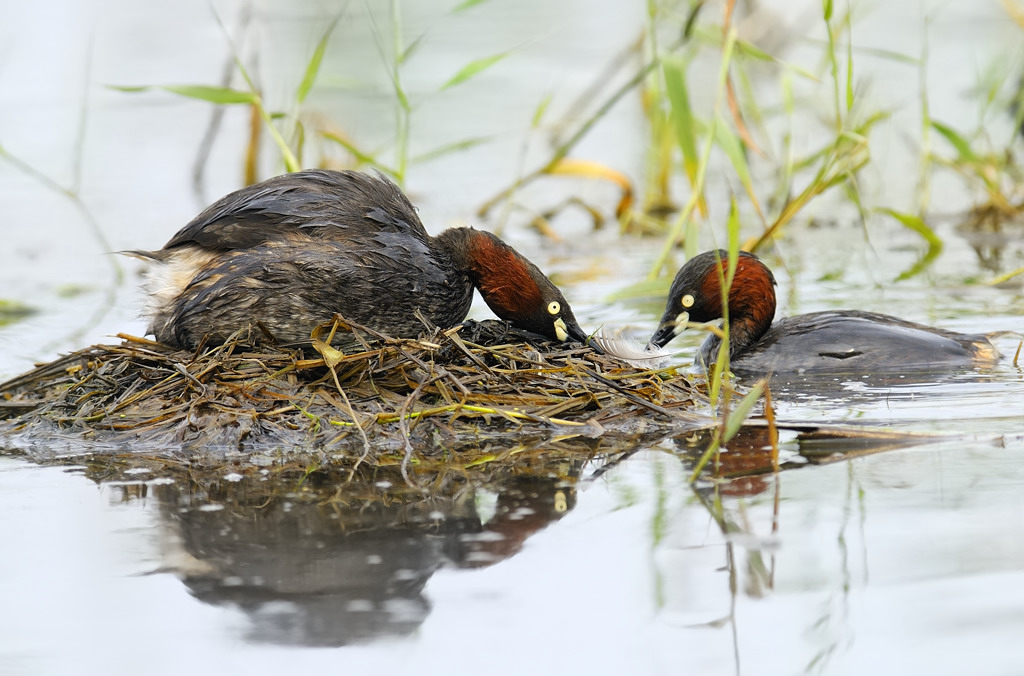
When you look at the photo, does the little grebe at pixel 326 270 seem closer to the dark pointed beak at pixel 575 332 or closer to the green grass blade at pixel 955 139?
the dark pointed beak at pixel 575 332

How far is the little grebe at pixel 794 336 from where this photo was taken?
203 inches

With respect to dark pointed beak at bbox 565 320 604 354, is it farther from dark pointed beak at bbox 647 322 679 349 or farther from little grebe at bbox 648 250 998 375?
dark pointed beak at bbox 647 322 679 349

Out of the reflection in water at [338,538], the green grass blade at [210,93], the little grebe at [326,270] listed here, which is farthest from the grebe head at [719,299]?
the green grass blade at [210,93]

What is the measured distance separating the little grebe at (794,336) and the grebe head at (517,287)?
402mm

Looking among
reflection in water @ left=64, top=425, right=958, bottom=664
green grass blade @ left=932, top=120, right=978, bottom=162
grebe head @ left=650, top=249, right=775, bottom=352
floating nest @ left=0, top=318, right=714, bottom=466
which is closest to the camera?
reflection in water @ left=64, top=425, right=958, bottom=664

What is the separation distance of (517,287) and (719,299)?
946 millimetres

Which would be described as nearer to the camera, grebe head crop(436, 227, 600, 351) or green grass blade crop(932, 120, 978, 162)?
grebe head crop(436, 227, 600, 351)

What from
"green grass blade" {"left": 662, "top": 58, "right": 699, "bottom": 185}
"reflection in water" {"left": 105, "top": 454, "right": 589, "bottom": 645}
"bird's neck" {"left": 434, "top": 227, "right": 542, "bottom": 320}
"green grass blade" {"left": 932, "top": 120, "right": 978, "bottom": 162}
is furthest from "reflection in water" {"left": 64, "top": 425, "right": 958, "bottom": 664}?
"green grass blade" {"left": 932, "top": 120, "right": 978, "bottom": 162}

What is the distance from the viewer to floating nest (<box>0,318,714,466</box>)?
422cm

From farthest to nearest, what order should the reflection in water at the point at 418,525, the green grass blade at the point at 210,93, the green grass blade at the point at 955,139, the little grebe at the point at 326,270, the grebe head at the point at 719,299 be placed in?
the green grass blade at the point at 955,139
the green grass blade at the point at 210,93
the grebe head at the point at 719,299
the little grebe at the point at 326,270
the reflection in water at the point at 418,525

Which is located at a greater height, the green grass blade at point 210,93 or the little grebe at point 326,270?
the green grass blade at point 210,93

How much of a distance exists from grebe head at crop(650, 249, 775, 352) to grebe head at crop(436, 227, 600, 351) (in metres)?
0.47

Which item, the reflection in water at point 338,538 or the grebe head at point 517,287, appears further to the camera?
the grebe head at point 517,287

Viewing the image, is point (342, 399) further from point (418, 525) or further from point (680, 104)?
point (680, 104)
